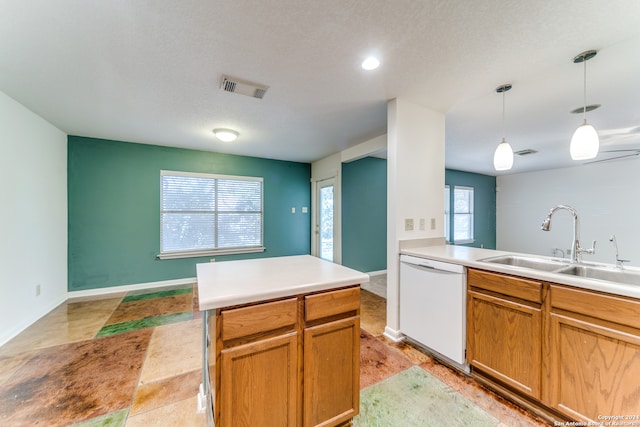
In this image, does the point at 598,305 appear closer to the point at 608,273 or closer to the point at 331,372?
the point at 608,273

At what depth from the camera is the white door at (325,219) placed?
4951 millimetres

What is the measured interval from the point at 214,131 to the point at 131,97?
3.47 feet

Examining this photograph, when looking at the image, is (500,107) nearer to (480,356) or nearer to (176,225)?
(480,356)

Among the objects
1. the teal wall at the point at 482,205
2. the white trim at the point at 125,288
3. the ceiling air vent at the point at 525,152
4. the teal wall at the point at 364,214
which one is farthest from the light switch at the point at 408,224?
the teal wall at the point at 482,205

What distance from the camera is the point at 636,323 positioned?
3.82 feet

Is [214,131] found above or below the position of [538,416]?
above

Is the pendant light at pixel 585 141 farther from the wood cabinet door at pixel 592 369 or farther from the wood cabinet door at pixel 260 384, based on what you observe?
the wood cabinet door at pixel 260 384

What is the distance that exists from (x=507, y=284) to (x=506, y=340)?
15.3 inches

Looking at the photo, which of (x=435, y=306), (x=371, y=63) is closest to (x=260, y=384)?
(x=435, y=306)

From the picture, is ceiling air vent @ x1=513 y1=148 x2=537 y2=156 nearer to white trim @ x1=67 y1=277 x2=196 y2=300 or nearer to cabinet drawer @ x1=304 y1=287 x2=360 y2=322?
cabinet drawer @ x1=304 y1=287 x2=360 y2=322

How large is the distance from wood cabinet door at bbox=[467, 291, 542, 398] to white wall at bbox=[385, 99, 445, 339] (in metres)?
0.74

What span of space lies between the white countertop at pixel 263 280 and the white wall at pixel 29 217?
99.1 inches

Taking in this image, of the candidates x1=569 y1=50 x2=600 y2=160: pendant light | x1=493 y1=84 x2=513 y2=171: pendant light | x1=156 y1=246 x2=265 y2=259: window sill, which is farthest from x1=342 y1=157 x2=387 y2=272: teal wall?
x1=569 y1=50 x2=600 y2=160: pendant light

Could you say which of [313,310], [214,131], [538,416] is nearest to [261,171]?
[214,131]
